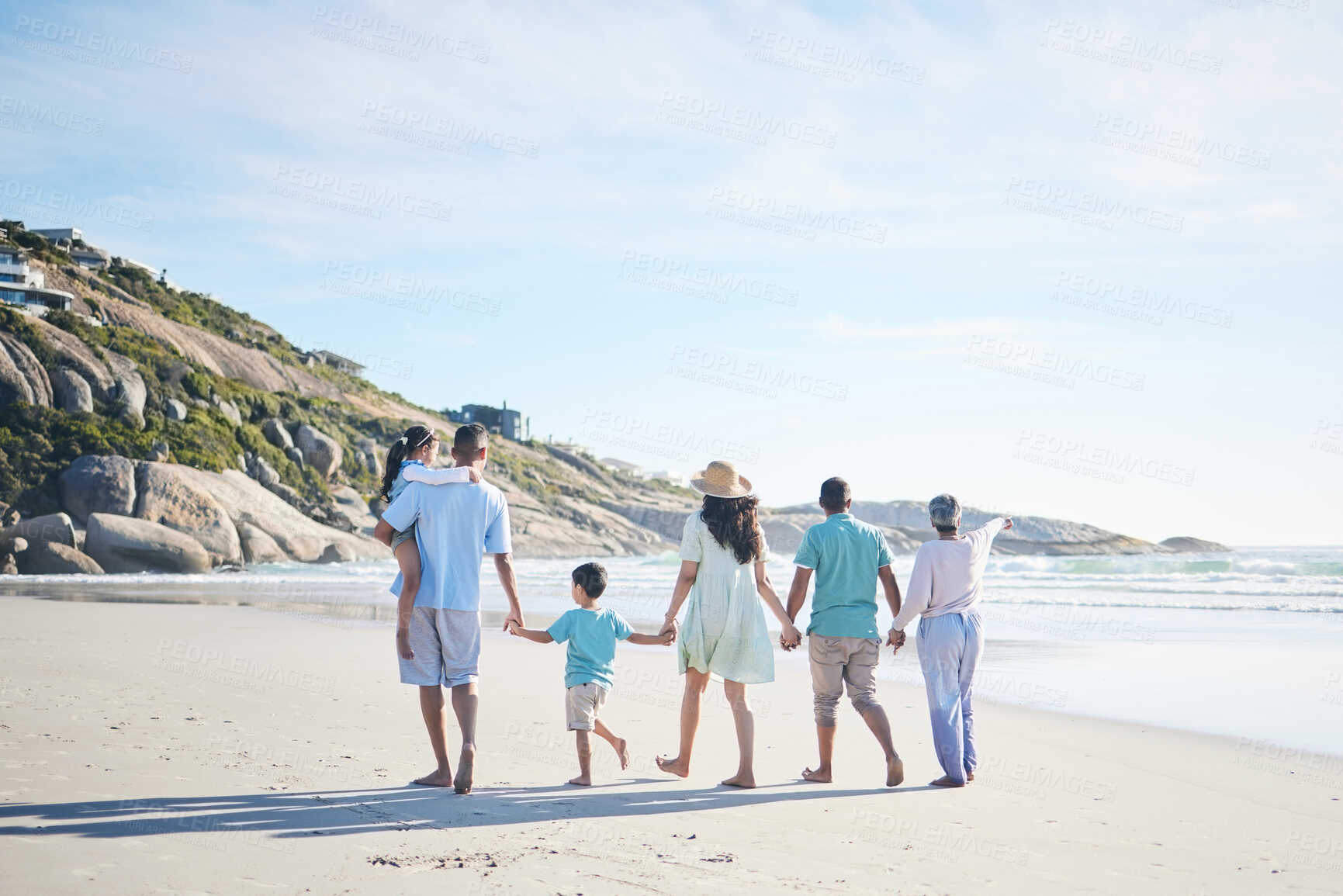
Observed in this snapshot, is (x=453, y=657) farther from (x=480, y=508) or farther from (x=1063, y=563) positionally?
(x=1063, y=563)

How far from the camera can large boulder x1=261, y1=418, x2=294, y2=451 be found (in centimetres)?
3950

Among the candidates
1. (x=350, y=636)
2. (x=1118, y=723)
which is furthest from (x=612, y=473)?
(x=1118, y=723)

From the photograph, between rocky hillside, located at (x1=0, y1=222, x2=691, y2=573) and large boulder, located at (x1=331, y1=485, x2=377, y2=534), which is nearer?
rocky hillside, located at (x1=0, y1=222, x2=691, y2=573)

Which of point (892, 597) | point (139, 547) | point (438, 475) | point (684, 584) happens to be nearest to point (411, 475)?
point (438, 475)

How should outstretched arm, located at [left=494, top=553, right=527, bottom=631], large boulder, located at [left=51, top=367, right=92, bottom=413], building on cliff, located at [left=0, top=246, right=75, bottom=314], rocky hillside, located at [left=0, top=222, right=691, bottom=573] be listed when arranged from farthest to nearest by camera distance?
building on cliff, located at [left=0, top=246, right=75, bottom=314] < large boulder, located at [left=51, top=367, right=92, bottom=413] < rocky hillside, located at [left=0, top=222, right=691, bottom=573] < outstretched arm, located at [left=494, top=553, right=527, bottom=631]

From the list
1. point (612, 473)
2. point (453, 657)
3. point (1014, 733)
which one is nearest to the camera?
point (453, 657)

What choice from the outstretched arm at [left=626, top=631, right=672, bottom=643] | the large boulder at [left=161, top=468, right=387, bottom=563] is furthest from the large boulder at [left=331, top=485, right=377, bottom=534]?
the outstretched arm at [left=626, top=631, right=672, bottom=643]

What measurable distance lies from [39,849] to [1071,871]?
4.20 m

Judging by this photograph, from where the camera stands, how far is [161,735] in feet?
19.6

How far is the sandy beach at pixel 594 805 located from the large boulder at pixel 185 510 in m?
19.4

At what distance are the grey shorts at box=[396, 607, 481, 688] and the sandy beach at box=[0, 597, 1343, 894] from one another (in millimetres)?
604

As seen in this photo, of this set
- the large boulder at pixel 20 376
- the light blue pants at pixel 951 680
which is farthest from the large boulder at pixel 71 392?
the light blue pants at pixel 951 680

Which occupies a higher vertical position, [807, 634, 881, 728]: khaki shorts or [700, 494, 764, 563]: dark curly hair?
[700, 494, 764, 563]: dark curly hair

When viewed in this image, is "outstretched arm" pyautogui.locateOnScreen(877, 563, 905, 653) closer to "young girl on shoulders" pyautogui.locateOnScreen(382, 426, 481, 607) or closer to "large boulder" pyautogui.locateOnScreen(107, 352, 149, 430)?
"young girl on shoulders" pyautogui.locateOnScreen(382, 426, 481, 607)
